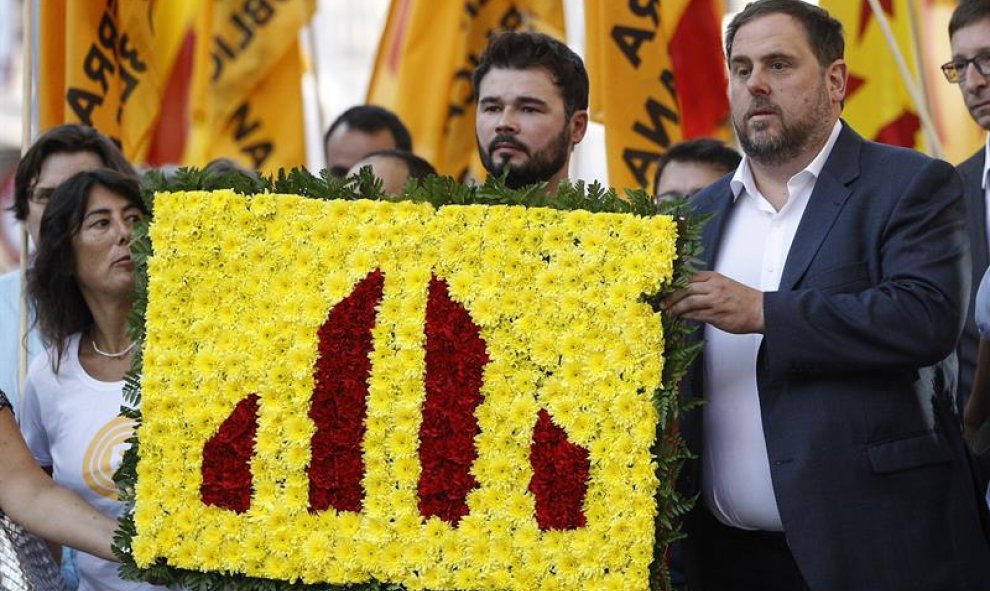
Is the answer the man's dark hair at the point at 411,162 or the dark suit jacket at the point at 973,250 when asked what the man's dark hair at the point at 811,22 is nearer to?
the dark suit jacket at the point at 973,250

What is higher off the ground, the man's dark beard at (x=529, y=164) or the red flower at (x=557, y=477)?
the man's dark beard at (x=529, y=164)

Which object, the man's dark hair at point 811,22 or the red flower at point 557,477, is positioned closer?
the red flower at point 557,477

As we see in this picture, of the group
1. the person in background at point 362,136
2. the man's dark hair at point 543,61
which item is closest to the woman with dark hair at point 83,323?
the man's dark hair at point 543,61

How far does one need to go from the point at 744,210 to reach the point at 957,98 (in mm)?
3852

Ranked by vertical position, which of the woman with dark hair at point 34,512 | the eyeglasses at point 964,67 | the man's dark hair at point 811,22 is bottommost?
the woman with dark hair at point 34,512

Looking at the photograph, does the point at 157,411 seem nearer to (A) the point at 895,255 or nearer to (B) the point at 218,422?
(B) the point at 218,422

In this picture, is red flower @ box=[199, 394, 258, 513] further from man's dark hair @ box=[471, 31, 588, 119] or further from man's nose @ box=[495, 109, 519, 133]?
man's dark hair @ box=[471, 31, 588, 119]

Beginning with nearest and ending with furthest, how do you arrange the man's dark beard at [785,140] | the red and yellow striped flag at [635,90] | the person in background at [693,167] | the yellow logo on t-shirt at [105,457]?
the man's dark beard at [785,140] → the yellow logo on t-shirt at [105,457] → the person in background at [693,167] → the red and yellow striped flag at [635,90]

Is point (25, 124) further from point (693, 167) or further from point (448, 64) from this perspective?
point (693, 167)

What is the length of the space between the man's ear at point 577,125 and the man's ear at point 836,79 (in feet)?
3.13

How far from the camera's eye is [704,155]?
17.3ft

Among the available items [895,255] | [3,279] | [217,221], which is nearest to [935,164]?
[895,255]

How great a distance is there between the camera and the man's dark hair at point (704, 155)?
5254 mm

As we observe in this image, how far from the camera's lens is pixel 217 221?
3.38m
